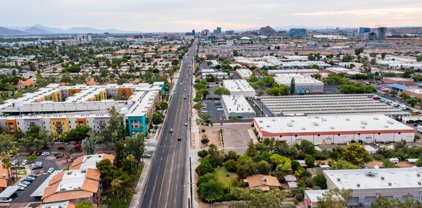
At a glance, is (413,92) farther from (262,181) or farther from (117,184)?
(117,184)

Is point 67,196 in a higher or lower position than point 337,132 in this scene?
lower

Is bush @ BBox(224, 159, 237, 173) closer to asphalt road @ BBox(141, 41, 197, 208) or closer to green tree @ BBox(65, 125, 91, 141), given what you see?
asphalt road @ BBox(141, 41, 197, 208)

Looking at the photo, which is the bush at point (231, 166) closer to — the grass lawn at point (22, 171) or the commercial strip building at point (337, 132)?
the commercial strip building at point (337, 132)

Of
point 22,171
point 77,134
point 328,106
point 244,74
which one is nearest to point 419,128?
point 328,106

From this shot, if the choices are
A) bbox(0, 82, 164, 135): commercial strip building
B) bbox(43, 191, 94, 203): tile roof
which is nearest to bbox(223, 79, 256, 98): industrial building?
bbox(0, 82, 164, 135): commercial strip building

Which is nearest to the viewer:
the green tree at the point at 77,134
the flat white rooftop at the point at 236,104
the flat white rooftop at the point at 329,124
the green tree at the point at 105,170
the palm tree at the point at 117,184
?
the palm tree at the point at 117,184

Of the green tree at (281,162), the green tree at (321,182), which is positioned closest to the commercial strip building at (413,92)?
the green tree at (281,162)
